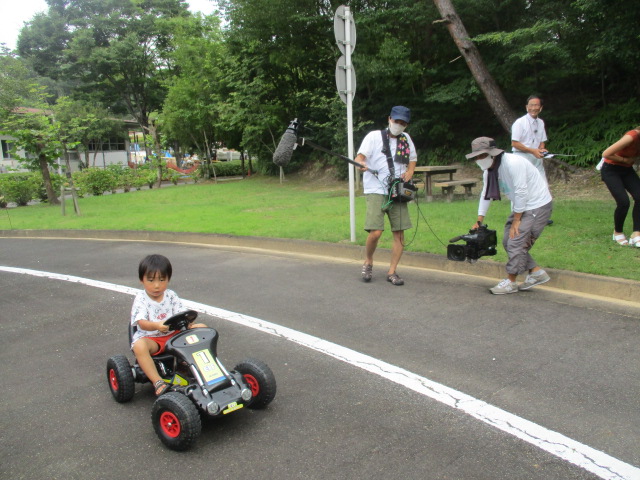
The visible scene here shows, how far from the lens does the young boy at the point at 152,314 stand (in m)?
3.66

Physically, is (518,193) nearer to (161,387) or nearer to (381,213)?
(381,213)

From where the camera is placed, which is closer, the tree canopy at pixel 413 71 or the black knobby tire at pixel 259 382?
the black knobby tire at pixel 259 382

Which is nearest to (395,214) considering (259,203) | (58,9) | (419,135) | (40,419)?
(40,419)

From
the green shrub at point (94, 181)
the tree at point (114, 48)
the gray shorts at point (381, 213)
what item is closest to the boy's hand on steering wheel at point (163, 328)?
the gray shorts at point (381, 213)

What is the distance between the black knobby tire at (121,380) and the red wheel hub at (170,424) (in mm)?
633

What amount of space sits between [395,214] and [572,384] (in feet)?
10.6

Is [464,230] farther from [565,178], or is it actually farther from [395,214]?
[565,178]

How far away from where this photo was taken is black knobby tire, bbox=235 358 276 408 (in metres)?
3.46

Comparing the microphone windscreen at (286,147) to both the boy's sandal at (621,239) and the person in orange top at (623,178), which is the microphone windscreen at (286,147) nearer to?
the person in orange top at (623,178)

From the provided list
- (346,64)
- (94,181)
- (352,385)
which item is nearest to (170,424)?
(352,385)

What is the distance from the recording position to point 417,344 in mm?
4582

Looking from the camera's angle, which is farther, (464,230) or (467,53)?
(467,53)

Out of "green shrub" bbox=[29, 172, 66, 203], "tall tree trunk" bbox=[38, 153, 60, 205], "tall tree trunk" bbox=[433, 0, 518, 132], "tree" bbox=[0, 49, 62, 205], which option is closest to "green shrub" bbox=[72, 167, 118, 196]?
"green shrub" bbox=[29, 172, 66, 203]

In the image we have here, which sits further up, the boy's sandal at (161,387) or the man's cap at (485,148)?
A: the man's cap at (485,148)
